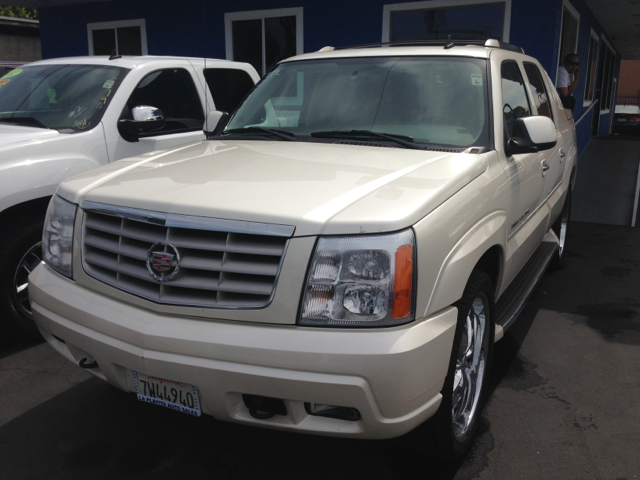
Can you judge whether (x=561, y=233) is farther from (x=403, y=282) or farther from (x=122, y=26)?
(x=122, y=26)

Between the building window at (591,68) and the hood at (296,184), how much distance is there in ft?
41.3

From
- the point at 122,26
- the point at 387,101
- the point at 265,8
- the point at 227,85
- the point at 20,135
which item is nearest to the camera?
the point at 387,101

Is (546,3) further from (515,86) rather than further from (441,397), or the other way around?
(441,397)

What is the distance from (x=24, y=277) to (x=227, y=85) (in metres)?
2.72

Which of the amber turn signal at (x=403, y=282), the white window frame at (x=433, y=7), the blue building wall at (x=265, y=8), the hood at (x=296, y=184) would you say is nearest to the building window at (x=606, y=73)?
the blue building wall at (x=265, y=8)

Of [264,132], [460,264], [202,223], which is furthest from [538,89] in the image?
[202,223]

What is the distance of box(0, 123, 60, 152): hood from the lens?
3754 mm

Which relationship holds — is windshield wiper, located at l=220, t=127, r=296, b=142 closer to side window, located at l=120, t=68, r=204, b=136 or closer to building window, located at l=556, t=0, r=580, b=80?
side window, located at l=120, t=68, r=204, b=136

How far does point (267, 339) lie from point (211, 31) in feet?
34.1

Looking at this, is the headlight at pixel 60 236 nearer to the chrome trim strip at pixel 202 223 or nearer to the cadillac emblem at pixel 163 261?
the chrome trim strip at pixel 202 223

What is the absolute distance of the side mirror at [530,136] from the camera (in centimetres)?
307

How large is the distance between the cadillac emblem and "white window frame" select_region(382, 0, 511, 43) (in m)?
7.90

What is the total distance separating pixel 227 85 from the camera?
5.64 meters

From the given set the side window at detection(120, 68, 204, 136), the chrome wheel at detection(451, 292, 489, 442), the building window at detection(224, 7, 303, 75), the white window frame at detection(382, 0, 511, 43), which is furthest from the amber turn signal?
the building window at detection(224, 7, 303, 75)
